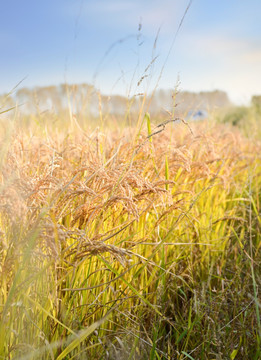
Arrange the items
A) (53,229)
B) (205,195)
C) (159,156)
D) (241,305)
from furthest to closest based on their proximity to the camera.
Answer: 1. (205,195)
2. (159,156)
3. (241,305)
4. (53,229)

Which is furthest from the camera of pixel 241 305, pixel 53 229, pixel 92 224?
pixel 241 305

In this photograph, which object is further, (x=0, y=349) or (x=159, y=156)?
(x=159, y=156)

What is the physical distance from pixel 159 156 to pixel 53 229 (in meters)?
1.29

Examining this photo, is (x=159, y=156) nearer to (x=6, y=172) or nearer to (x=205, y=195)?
(x=205, y=195)

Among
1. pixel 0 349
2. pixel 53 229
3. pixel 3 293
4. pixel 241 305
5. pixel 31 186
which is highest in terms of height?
pixel 31 186

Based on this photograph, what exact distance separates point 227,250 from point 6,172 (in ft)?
5.50

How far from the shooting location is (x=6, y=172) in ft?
3.69

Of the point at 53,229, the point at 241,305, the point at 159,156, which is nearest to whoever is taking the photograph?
the point at 53,229

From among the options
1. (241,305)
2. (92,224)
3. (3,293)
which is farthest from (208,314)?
(3,293)

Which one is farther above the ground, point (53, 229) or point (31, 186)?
point (31, 186)

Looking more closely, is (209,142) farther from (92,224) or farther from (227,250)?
(92,224)

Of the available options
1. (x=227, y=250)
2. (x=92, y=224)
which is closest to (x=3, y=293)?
(x=92, y=224)

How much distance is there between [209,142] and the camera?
281 cm

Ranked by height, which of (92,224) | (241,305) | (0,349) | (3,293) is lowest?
(241,305)
